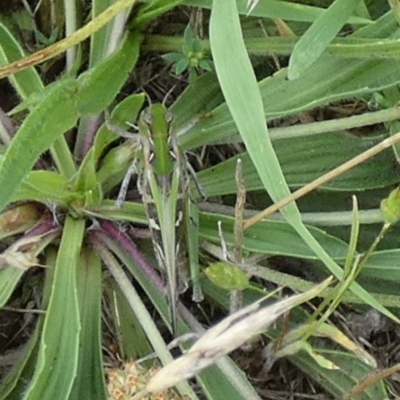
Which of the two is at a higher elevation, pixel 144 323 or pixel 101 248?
pixel 101 248

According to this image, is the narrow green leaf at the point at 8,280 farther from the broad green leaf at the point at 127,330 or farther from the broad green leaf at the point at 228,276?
the broad green leaf at the point at 228,276

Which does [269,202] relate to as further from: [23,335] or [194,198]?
[23,335]

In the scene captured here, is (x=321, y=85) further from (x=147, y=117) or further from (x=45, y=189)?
(x=45, y=189)

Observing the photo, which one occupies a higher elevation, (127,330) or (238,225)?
(238,225)

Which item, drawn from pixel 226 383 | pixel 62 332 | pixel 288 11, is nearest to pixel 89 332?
pixel 62 332

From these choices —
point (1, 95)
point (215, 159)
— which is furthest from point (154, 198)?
point (1, 95)
